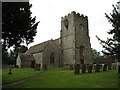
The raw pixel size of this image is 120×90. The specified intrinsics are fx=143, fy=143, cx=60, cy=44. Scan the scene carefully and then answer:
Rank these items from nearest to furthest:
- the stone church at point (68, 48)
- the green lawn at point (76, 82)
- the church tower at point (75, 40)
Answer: the green lawn at point (76, 82) < the stone church at point (68, 48) < the church tower at point (75, 40)

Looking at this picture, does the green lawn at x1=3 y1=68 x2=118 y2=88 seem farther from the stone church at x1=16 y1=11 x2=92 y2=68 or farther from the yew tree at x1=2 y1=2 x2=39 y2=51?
the stone church at x1=16 y1=11 x2=92 y2=68

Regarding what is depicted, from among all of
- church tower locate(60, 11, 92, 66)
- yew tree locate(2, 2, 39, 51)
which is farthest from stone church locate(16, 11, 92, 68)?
yew tree locate(2, 2, 39, 51)

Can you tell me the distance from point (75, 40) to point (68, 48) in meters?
3.58

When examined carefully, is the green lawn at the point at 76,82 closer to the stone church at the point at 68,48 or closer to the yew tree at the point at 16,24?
the yew tree at the point at 16,24

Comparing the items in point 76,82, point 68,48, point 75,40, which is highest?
point 75,40

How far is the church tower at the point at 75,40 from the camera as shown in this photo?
1767 inches

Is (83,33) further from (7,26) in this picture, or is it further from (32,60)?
(7,26)

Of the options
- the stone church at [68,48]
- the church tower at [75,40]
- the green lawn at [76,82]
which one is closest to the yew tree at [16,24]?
the green lawn at [76,82]

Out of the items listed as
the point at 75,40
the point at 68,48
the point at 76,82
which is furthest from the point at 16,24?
the point at 68,48

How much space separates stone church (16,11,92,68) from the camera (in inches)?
1761

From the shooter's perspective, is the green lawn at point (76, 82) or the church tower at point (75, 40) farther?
the church tower at point (75, 40)

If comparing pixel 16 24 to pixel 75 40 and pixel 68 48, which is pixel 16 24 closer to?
pixel 75 40

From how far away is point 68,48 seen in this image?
46.3m

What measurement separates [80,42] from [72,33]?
3914 millimetres
